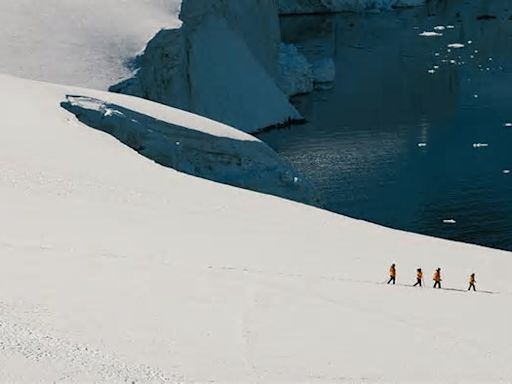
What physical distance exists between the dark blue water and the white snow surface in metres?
8.58

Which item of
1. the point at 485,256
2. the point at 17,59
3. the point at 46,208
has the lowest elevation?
the point at 485,256

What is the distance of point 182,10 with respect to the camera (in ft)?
147

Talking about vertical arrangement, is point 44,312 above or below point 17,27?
below

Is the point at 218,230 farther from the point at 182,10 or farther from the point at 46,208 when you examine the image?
the point at 182,10

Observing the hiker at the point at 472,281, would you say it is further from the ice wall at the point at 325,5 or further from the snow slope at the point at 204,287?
the ice wall at the point at 325,5

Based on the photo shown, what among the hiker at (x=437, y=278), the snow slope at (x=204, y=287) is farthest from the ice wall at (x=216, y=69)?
the hiker at (x=437, y=278)

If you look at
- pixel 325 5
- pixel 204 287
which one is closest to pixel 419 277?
pixel 204 287

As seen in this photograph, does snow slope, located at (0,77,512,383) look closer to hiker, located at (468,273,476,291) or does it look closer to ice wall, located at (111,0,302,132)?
hiker, located at (468,273,476,291)

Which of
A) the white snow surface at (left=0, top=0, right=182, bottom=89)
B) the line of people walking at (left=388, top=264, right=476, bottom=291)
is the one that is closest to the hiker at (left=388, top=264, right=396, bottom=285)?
the line of people walking at (left=388, top=264, right=476, bottom=291)

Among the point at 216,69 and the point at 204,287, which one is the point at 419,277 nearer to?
the point at 204,287

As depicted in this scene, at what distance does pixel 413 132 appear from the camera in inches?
1900

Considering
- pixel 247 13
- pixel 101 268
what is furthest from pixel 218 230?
pixel 247 13

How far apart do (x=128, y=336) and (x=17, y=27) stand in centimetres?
2859

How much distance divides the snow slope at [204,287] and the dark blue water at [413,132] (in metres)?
12.6
